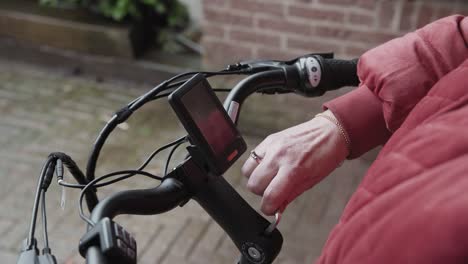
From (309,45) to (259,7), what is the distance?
12.5 inches

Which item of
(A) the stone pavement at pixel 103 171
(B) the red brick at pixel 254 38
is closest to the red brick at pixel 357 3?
(B) the red brick at pixel 254 38

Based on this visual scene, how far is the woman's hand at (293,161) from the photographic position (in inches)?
36.9

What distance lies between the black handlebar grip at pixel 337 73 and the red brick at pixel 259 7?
1.60 m

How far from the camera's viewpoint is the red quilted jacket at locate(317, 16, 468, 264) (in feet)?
2.11

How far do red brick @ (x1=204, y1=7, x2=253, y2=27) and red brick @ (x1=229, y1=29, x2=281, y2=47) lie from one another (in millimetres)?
46

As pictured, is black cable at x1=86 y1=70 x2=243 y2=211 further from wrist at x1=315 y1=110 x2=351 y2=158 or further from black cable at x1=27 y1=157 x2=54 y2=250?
wrist at x1=315 y1=110 x2=351 y2=158

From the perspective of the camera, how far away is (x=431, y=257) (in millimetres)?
638

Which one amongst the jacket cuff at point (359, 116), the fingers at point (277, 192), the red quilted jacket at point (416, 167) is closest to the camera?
the red quilted jacket at point (416, 167)

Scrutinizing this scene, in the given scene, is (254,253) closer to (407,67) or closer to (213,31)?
(407,67)

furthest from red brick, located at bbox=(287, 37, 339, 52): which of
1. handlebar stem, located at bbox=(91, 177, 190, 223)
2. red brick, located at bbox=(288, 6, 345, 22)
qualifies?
handlebar stem, located at bbox=(91, 177, 190, 223)

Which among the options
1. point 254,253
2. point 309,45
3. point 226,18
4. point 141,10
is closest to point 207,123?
point 254,253

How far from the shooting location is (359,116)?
1031mm

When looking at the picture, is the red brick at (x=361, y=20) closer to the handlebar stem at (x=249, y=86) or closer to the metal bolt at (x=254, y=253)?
the handlebar stem at (x=249, y=86)

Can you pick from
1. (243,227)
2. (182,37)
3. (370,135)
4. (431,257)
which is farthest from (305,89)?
(182,37)
